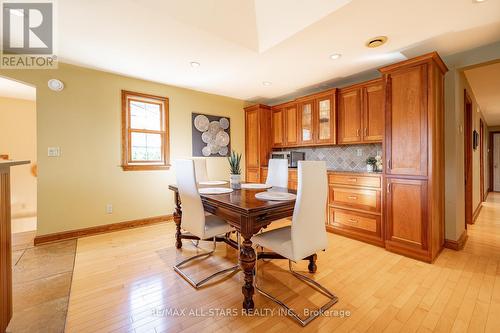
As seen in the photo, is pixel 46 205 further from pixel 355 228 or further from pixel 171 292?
pixel 355 228

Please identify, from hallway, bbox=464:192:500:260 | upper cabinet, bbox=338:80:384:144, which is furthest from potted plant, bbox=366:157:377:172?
hallway, bbox=464:192:500:260

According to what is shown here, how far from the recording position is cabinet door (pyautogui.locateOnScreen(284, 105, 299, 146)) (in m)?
4.07

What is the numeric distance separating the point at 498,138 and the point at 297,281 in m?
9.37

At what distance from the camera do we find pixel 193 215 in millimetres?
1931

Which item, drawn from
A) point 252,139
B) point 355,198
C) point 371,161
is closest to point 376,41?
point 371,161

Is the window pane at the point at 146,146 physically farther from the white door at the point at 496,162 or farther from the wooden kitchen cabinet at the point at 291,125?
the white door at the point at 496,162

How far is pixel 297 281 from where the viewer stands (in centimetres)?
192

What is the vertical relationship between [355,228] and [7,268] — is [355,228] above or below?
below

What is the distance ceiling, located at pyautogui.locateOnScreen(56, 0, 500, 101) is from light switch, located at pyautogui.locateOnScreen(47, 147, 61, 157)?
3.84 ft

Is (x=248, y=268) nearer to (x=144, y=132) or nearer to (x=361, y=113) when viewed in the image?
(x=361, y=113)

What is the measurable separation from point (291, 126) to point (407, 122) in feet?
6.60

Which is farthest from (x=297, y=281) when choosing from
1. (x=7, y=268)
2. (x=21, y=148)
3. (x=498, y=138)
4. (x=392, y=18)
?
(x=498, y=138)

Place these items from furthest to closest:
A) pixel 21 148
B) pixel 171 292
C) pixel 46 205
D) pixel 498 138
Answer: pixel 498 138
pixel 21 148
pixel 46 205
pixel 171 292

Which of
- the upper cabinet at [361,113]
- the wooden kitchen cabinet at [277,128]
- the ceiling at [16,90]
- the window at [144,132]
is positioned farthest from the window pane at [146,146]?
the upper cabinet at [361,113]
